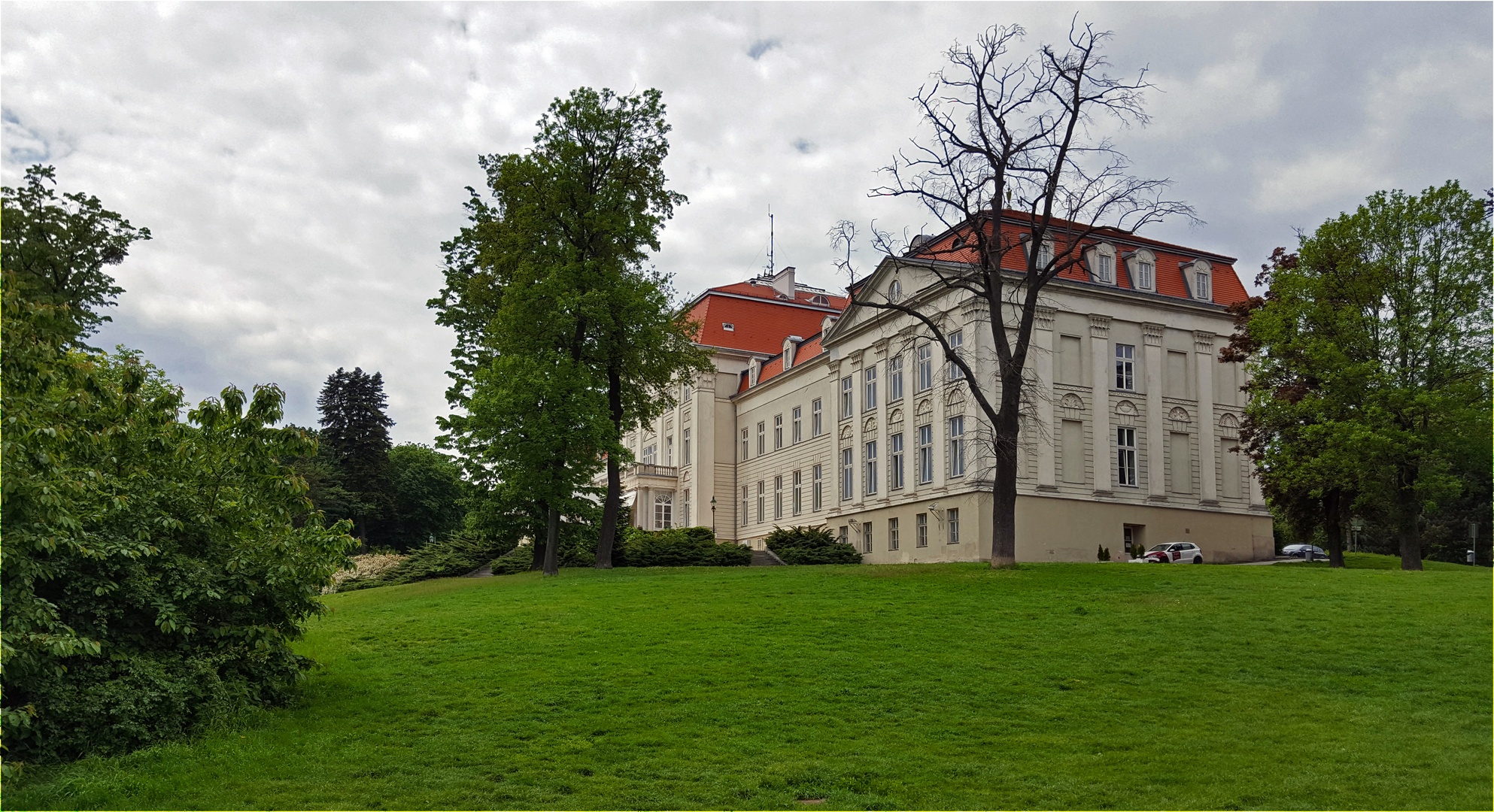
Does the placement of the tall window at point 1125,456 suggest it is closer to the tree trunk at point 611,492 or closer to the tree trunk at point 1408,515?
the tree trunk at point 1408,515

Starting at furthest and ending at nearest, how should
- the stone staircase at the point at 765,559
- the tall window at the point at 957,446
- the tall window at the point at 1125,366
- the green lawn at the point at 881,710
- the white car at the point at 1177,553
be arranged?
1. the stone staircase at the point at 765,559
2. the tall window at the point at 1125,366
3. the tall window at the point at 957,446
4. the white car at the point at 1177,553
5. the green lawn at the point at 881,710

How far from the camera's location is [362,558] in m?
57.6

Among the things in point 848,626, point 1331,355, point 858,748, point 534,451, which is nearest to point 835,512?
point 534,451

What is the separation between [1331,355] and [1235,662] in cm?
1835

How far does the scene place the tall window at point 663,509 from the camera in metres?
68.9

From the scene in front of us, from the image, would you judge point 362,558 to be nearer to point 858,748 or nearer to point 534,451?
point 534,451

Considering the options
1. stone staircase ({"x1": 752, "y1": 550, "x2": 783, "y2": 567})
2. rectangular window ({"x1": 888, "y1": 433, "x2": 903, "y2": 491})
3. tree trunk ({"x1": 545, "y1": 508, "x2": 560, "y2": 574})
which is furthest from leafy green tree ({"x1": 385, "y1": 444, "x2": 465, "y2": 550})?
tree trunk ({"x1": 545, "y1": 508, "x2": 560, "y2": 574})

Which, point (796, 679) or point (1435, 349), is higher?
point (1435, 349)

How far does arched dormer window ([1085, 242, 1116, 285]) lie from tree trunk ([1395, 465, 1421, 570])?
15.3 meters

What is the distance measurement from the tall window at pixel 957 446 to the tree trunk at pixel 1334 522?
12.3 meters

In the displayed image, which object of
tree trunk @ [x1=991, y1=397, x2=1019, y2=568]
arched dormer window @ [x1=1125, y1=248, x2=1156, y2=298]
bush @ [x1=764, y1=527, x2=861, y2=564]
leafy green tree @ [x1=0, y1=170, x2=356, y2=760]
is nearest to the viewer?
leafy green tree @ [x1=0, y1=170, x2=356, y2=760]

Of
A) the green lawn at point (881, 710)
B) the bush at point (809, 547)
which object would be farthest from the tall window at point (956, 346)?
the green lawn at point (881, 710)

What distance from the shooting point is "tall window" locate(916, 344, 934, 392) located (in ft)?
155

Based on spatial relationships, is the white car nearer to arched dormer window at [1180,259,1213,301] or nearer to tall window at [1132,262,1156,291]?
tall window at [1132,262,1156,291]
